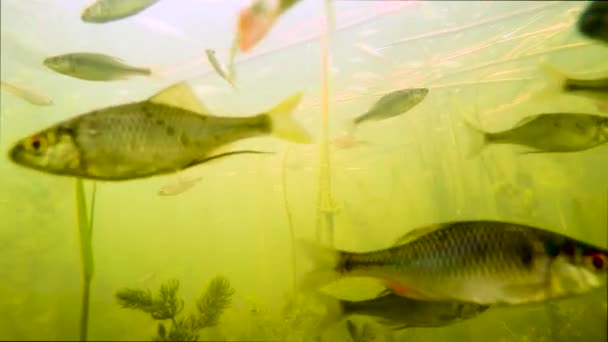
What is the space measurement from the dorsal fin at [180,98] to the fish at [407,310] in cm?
94

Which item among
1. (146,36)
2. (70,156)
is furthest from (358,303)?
(146,36)

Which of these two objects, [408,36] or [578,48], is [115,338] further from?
[578,48]

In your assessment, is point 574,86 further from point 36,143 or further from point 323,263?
point 36,143

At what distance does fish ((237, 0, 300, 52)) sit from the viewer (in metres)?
2.07

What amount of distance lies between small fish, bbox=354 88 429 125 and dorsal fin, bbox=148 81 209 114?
0.86 meters

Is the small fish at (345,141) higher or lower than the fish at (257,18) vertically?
lower

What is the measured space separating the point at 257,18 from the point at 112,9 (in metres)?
0.62

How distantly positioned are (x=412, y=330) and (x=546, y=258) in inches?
35.6

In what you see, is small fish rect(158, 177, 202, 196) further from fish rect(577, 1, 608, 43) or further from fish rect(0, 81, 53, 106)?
fish rect(577, 1, 608, 43)

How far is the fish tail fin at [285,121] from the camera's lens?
70.3 inches

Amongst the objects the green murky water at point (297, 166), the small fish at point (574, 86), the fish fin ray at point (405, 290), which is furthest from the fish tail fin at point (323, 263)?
the small fish at point (574, 86)

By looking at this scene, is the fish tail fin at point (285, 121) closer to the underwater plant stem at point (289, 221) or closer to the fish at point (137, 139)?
the fish at point (137, 139)

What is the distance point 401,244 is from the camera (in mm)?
1760

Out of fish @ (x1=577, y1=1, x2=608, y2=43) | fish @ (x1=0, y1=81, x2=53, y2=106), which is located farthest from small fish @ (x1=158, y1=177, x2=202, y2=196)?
fish @ (x1=577, y1=1, x2=608, y2=43)
